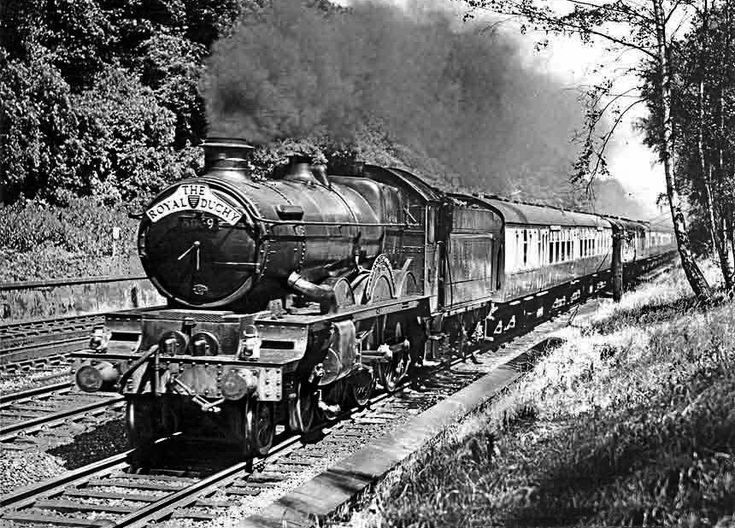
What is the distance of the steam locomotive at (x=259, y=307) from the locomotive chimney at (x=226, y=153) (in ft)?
0.05

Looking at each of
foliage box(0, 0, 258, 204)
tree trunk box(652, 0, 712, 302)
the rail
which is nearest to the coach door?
tree trunk box(652, 0, 712, 302)

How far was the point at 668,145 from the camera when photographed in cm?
1548

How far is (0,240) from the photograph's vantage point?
848 inches

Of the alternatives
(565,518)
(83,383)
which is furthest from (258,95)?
(565,518)

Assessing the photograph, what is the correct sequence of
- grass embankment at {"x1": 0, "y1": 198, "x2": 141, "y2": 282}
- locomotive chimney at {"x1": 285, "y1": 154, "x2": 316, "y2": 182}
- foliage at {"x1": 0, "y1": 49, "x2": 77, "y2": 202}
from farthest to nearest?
foliage at {"x1": 0, "y1": 49, "x2": 77, "y2": 202}
grass embankment at {"x1": 0, "y1": 198, "x2": 141, "y2": 282}
locomotive chimney at {"x1": 285, "y1": 154, "x2": 316, "y2": 182}

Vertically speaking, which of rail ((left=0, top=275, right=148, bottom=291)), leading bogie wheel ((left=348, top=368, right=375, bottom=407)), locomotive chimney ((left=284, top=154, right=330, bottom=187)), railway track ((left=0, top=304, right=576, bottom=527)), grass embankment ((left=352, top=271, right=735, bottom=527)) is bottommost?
railway track ((left=0, top=304, right=576, bottom=527))

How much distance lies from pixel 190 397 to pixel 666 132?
11386 mm

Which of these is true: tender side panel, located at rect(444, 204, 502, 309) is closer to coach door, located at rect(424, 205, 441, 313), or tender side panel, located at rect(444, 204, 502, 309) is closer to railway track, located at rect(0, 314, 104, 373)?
coach door, located at rect(424, 205, 441, 313)

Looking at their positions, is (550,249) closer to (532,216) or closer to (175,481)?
(532,216)

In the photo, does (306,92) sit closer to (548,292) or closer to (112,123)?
(548,292)

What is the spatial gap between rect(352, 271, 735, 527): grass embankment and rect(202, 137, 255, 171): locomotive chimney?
3.74m

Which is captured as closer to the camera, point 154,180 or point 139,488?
point 139,488

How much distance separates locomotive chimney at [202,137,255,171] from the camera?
8789 mm

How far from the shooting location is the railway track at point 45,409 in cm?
938
